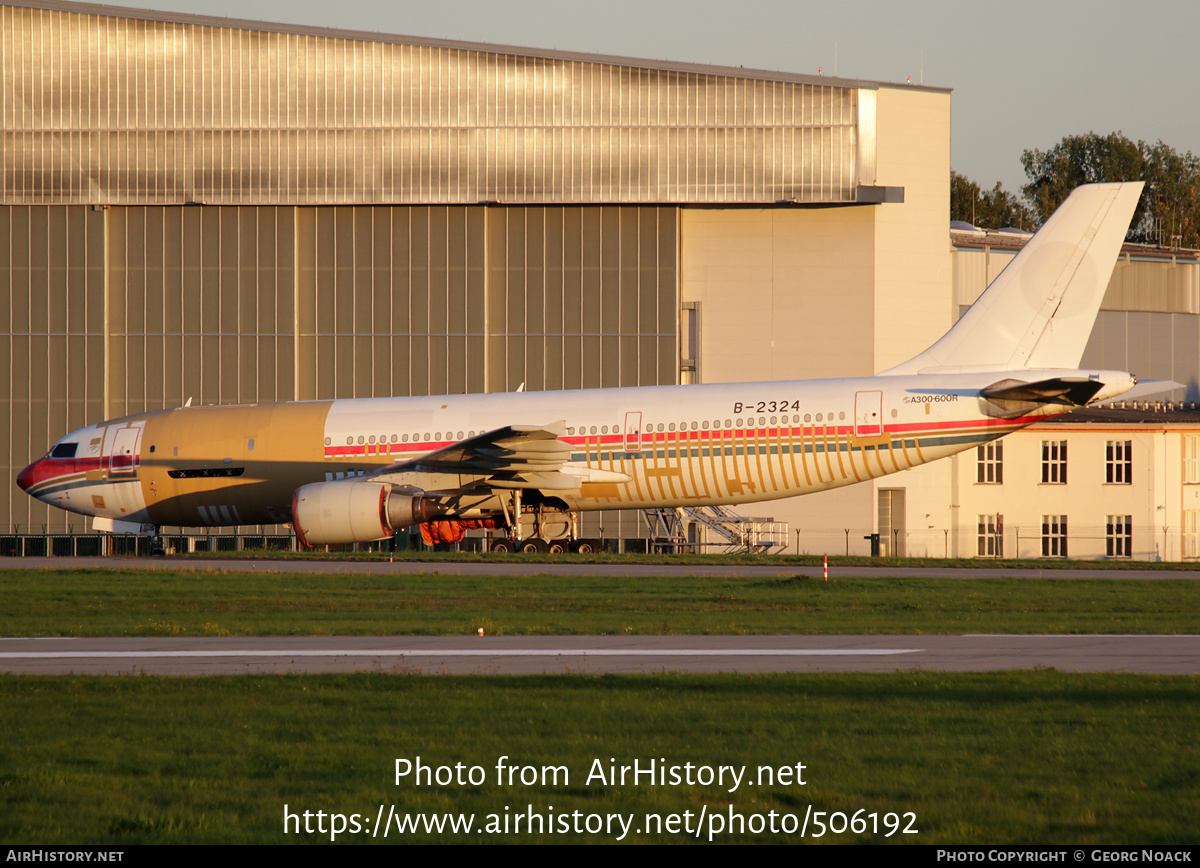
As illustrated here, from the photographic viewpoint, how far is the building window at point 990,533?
4719 centimetres

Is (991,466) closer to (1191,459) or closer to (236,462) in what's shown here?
(1191,459)

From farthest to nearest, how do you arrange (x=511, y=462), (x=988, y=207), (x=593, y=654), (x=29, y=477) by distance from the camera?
(x=988, y=207) → (x=29, y=477) → (x=511, y=462) → (x=593, y=654)

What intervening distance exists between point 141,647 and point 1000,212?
90998mm

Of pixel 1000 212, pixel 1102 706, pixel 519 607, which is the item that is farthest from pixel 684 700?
pixel 1000 212

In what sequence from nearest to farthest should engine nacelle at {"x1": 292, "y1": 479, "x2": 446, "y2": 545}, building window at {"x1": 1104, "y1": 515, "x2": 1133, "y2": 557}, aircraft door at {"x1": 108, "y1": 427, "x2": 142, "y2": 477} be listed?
engine nacelle at {"x1": 292, "y1": 479, "x2": 446, "y2": 545} → aircraft door at {"x1": 108, "y1": 427, "x2": 142, "y2": 477} → building window at {"x1": 1104, "y1": 515, "x2": 1133, "y2": 557}

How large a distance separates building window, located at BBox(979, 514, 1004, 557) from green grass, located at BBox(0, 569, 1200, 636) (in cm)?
2172

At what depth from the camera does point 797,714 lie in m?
10.1

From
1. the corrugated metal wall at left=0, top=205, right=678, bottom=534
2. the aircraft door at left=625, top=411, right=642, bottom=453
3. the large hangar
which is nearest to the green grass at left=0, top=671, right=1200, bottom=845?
the aircraft door at left=625, top=411, right=642, bottom=453

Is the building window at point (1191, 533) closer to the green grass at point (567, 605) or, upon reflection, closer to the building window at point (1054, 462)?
the building window at point (1054, 462)

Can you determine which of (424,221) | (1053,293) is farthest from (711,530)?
(1053,293)

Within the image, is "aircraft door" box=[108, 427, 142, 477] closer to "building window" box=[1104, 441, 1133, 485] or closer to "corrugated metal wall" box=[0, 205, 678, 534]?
"corrugated metal wall" box=[0, 205, 678, 534]

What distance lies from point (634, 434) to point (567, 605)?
478 inches

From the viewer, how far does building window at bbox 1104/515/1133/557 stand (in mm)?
46031

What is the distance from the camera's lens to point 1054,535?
4650 cm
